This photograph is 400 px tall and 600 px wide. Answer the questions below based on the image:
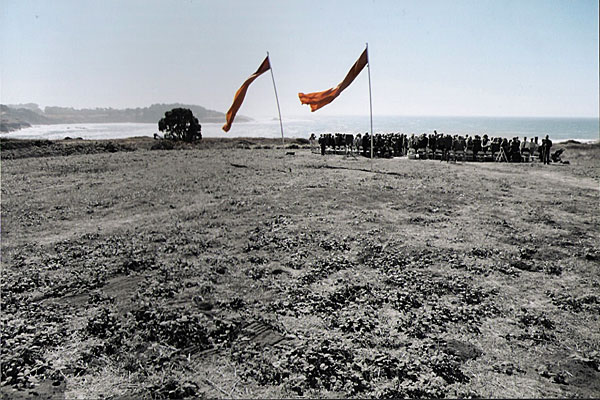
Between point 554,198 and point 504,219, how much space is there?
4244 millimetres

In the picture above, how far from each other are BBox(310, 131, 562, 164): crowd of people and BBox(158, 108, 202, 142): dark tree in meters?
27.5

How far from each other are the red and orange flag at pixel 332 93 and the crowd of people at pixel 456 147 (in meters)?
8.02

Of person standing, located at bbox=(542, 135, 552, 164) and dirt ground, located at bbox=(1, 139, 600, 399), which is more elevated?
person standing, located at bbox=(542, 135, 552, 164)

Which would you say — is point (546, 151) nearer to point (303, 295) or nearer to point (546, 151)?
point (546, 151)

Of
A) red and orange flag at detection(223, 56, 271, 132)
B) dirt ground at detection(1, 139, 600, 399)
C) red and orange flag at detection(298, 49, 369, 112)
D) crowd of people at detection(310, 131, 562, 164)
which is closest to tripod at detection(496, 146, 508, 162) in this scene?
crowd of people at detection(310, 131, 562, 164)

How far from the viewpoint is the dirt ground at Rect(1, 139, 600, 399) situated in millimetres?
4824

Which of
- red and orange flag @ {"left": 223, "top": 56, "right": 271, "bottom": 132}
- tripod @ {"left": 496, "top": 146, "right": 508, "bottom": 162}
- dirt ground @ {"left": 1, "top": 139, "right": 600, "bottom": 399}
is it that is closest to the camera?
dirt ground @ {"left": 1, "top": 139, "right": 600, "bottom": 399}

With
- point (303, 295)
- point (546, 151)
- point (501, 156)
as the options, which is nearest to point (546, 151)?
point (546, 151)

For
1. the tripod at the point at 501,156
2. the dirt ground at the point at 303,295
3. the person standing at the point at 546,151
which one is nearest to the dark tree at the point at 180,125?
the tripod at the point at 501,156

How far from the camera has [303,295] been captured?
7090mm

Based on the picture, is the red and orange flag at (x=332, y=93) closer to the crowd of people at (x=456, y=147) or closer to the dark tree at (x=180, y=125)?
the crowd of people at (x=456, y=147)

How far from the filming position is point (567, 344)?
5418 millimetres

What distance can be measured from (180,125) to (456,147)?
126ft

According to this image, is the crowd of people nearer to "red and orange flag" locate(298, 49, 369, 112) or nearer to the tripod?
the tripod
